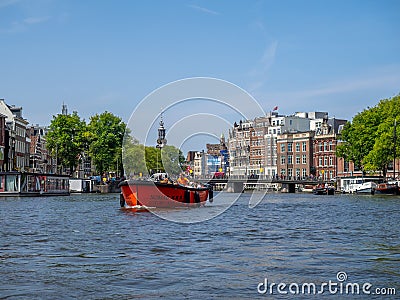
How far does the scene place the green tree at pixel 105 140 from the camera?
123625 mm

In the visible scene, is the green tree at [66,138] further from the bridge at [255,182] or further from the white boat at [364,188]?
the white boat at [364,188]

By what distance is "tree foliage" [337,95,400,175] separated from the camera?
88.4m

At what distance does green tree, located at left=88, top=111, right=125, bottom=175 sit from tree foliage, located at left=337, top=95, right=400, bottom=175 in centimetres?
4285

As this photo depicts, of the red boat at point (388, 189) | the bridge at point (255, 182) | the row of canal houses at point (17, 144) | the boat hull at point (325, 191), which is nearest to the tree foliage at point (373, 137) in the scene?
the red boat at point (388, 189)

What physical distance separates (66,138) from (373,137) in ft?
177

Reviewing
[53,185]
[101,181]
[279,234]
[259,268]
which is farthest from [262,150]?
[259,268]

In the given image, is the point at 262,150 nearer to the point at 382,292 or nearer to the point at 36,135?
the point at 36,135

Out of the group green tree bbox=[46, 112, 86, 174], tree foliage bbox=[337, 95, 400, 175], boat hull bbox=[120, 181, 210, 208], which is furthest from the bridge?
boat hull bbox=[120, 181, 210, 208]

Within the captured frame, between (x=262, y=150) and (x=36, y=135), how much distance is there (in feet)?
176

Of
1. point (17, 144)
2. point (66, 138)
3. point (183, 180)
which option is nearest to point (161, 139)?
point (183, 180)

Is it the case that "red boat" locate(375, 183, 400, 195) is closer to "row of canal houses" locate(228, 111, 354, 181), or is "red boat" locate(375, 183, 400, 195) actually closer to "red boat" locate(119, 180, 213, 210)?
"row of canal houses" locate(228, 111, 354, 181)

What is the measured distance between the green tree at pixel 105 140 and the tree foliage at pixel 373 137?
4285 cm

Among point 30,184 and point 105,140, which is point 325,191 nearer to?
point 105,140

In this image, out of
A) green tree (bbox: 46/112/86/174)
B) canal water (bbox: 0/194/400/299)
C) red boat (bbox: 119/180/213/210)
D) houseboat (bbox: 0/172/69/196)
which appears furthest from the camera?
green tree (bbox: 46/112/86/174)
